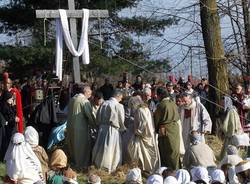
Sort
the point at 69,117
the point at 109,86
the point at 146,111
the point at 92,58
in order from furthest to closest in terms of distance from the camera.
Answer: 1. the point at 92,58
2. the point at 109,86
3. the point at 69,117
4. the point at 146,111

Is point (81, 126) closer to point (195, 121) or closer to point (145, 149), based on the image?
point (145, 149)

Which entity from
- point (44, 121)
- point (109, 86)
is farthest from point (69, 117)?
point (109, 86)

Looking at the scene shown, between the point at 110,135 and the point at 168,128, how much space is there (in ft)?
3.67

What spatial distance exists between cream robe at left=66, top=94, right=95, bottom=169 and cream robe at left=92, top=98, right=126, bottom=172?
1.29ft

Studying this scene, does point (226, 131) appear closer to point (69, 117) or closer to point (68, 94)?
point (69, 117)

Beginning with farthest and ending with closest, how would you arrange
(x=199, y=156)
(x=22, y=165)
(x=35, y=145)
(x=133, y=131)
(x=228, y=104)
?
(x=228, y=104) → (x=133, y=131) → (x=199, y=156) → (x=35, y=145) → (x=22, y=165)

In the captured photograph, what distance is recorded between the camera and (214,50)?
16953 mm

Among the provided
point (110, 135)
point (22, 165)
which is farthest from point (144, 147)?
point (22, 165)

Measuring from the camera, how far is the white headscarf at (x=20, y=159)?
9719 millimetres

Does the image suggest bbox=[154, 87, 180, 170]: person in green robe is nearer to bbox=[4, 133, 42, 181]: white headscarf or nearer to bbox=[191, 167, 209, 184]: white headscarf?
bbox=[4, 133, 42, 181]: white headscarf

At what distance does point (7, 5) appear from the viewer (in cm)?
2439

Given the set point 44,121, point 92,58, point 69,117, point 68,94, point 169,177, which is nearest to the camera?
point 169,177

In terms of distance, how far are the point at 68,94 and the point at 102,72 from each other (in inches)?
329

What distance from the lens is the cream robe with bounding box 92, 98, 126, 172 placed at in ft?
41.1
